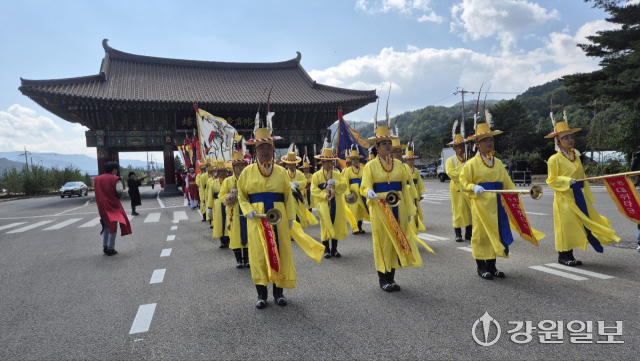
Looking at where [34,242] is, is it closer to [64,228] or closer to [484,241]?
[64,228]

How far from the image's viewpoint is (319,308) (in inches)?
148

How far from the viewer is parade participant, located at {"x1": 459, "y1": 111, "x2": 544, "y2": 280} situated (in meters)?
4.43

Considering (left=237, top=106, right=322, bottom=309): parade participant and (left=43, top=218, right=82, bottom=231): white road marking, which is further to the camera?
(left=43, top=218, right=82, bottom=231): white road marking

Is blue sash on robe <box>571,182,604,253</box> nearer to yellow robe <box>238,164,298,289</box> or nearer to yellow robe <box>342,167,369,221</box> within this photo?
yellow robe <box>342,167,369,221</box>

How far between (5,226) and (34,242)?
4.87m

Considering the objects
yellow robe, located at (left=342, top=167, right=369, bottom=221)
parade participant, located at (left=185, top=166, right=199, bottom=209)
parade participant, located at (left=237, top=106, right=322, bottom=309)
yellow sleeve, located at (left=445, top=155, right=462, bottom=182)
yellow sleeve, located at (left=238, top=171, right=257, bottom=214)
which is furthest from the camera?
parade participant, located at (left=185, top=166, right=199, bottom=209)

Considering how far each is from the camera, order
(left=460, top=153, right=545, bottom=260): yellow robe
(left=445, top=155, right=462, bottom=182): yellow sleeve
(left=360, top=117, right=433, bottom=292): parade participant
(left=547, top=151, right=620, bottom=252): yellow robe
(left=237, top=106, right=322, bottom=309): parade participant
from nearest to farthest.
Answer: (left=237, top=106, right=322, bottom=309): parade participant, (left=360, top=117, right=433, bottom=292): parade participant, (left=460, top=153, right=545, bottom=260): yellow robe, (left=547, top=151, right=620, bottom=252): yellow robe, (left=445, top=155, right=462, bottom=182): yellow sleeve

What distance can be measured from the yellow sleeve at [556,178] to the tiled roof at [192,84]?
1822cm

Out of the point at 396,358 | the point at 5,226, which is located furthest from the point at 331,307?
the point at 5,226

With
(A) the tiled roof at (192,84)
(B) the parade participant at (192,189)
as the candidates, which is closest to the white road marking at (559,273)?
(B) the parade participant at (192,189)

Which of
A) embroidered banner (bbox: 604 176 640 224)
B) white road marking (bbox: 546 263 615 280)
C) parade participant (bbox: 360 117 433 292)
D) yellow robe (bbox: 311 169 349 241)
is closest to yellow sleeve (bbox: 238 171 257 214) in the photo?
parade participant (bbox: 360 117 433 292)

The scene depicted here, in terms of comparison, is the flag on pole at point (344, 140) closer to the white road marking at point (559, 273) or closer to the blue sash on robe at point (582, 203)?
the blue sash on robe at point (582, 203)

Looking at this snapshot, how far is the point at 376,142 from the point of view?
459 cm

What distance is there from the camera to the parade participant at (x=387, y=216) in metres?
4.17
